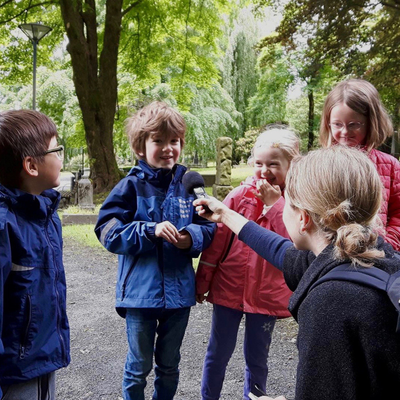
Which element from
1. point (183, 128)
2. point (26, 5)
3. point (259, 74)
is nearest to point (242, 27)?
point (259, 74)

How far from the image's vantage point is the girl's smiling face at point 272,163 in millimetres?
2332

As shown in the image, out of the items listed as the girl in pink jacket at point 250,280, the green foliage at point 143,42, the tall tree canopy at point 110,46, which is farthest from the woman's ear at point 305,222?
the green foliage at point 143,42

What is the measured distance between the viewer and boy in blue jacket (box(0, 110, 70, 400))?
5.26 feet

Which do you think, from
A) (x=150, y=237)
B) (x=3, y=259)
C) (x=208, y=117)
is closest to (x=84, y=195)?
(x=150, y=237)

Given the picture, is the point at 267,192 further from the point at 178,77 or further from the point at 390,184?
A: the point at 178,77

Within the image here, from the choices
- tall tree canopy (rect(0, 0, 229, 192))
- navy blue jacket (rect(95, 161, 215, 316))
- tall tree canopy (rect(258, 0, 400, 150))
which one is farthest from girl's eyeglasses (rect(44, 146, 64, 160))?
tall tree canopy (rect(0, 0, 229, 192))

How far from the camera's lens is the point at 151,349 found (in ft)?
7.20

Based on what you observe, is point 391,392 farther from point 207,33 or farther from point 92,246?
point 207,33

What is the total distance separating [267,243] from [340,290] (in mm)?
664

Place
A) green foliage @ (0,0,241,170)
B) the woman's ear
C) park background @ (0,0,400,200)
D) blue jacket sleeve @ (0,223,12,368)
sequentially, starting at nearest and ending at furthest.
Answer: the woman's ear, blue jacket sleeve @ (0,223,12,368), park background @ (0,0,400,200), green foliage @ (0,0,241,170)

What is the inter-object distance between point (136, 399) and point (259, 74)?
75.1 feet

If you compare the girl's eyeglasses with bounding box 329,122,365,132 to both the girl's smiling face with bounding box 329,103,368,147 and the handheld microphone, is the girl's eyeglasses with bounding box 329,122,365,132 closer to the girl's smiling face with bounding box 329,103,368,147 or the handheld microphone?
the girl's smiling face with bounding box 329,103,368,147

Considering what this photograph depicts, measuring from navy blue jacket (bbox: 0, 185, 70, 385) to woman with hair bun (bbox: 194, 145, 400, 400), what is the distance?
91 centimetres

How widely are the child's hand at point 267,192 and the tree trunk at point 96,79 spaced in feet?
38.6
